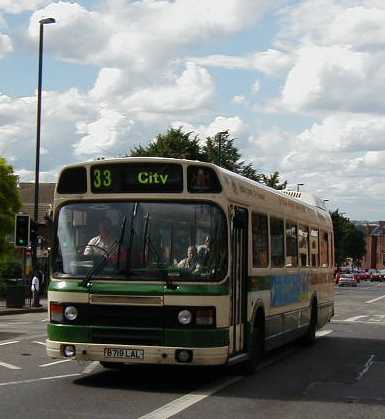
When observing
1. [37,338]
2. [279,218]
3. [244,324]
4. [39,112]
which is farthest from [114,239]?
[39,112]

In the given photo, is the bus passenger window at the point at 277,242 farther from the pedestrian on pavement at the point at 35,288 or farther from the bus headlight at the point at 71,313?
the pedestrian on pavement at the point at 35,288

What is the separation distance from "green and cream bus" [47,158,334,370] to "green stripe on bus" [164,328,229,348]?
0.01 metres

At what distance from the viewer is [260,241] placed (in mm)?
13023

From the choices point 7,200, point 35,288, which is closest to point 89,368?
point 35,288

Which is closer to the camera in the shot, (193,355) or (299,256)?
(193,355)

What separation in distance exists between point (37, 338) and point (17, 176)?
116 ft

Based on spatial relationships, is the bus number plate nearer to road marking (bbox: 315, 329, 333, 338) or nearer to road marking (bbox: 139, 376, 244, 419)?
road marking (bbox: 139, 376, 244, 419)

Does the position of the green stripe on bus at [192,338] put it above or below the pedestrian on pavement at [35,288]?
below

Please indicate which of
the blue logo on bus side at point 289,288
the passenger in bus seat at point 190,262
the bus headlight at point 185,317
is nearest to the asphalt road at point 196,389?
the bus headlight at point 185,317

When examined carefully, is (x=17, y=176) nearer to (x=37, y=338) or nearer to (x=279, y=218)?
(x=37, y=338)

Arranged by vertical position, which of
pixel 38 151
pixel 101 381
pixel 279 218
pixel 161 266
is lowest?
pixel 101 381

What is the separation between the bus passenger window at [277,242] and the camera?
546 inches

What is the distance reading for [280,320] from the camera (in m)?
14.5

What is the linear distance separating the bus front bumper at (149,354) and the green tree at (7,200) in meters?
41.6
